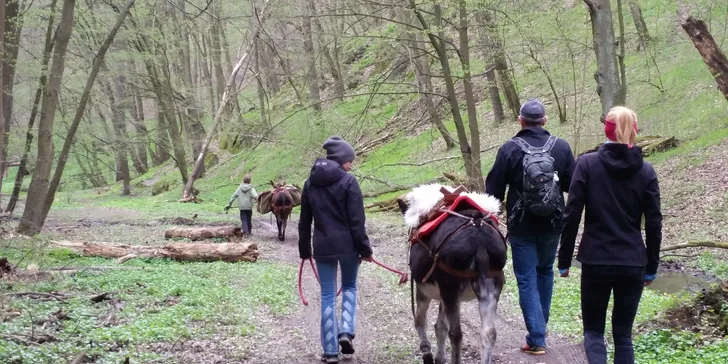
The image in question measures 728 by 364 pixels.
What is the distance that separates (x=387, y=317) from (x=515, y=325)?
1636 mm

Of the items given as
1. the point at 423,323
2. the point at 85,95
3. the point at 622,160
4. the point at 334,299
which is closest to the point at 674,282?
the point at 423,323

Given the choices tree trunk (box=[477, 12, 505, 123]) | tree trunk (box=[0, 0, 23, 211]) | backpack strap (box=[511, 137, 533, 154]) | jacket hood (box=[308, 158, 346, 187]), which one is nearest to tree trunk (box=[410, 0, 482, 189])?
tree trunk (box=[477, 12, 505, 123])

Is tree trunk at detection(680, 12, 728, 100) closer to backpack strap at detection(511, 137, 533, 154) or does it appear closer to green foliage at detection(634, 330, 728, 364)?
green foliage at detection(634, 330, 728, 364)

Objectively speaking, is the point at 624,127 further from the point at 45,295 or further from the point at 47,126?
the point at 47,126

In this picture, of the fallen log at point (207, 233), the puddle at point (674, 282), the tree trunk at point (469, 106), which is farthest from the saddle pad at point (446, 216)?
the fallen log at point (207, 233)

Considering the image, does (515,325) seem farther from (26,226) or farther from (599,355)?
(26,226)

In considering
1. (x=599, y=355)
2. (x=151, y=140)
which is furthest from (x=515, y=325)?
(x=151, y=140)

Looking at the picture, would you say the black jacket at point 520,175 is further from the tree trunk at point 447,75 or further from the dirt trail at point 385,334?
the tree trunk at point 447,75

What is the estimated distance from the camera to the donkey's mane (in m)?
5.59

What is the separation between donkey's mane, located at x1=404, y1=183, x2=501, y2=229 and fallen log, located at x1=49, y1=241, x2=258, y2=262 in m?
7.78

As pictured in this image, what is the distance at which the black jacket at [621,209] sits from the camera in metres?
4.52

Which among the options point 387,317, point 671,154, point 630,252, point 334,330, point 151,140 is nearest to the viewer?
point 630,252

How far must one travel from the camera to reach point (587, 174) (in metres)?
4.67

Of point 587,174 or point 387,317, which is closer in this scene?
point 587,174
